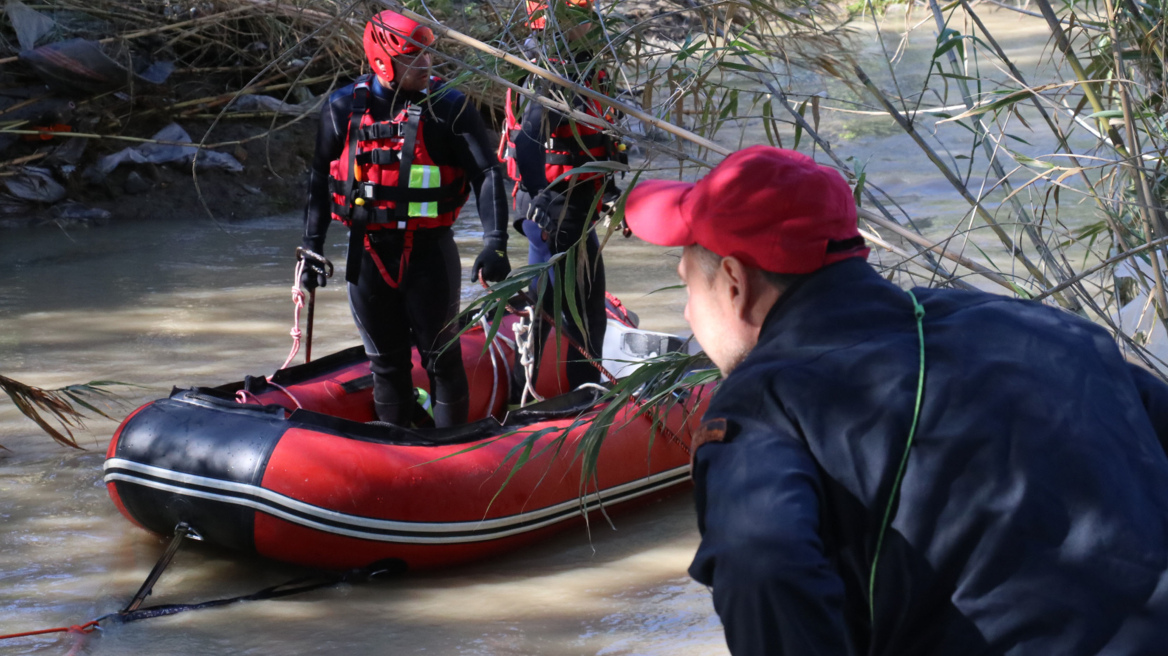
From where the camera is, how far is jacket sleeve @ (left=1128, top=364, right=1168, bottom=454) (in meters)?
1.09

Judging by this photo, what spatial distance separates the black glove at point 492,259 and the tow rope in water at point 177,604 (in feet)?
3.18

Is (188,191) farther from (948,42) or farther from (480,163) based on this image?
(948,42)

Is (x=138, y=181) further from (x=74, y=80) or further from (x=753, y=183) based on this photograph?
(x=753, y=183)

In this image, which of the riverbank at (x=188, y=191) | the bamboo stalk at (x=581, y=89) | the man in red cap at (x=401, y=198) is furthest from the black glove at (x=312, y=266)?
the riverbank at (x=188, y=191)

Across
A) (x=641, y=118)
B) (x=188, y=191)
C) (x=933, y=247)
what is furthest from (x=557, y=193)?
(x=188, y=191)

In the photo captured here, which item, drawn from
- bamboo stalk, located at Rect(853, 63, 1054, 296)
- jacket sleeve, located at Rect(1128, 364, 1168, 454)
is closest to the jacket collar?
jacket sleeve, located at Rect(1128, 364, 1168, 454)

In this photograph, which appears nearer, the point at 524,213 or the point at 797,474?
the point at 797,474

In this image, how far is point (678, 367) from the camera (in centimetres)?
217

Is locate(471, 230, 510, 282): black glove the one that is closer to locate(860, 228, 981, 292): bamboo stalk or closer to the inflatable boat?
the inflatable boat

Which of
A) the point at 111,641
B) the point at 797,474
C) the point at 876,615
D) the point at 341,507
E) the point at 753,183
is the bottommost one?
the point at 111,641

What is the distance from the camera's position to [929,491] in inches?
35.9

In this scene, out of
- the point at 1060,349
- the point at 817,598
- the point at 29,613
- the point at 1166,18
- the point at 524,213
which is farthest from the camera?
the point at 524,213

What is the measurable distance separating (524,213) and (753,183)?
10.4 ft

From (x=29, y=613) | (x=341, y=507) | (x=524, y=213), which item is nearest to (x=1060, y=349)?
(x=341, y=507)
